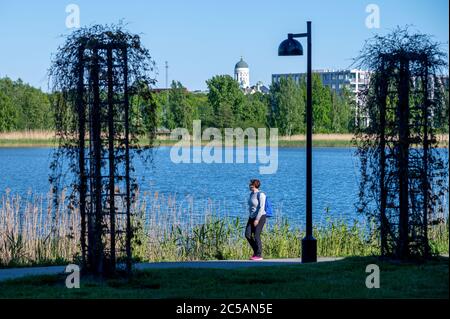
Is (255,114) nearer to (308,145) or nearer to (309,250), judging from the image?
(308,145)

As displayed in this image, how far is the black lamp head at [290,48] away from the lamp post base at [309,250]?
11.3 ft

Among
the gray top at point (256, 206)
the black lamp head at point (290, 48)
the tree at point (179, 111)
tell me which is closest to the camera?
the black lamp head at point (290, 48)

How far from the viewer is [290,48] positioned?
16672mm

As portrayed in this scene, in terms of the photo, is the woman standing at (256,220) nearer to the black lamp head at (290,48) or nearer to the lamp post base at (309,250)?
the lamp post base at (309,250)

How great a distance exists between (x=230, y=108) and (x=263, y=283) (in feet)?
272

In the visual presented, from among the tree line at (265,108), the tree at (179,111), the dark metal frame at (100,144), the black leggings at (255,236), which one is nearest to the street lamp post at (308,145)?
the black leggings at (255,236)

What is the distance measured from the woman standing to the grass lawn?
3427 millimetres

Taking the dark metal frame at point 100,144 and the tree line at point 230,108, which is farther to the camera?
the tree line at point 230,108

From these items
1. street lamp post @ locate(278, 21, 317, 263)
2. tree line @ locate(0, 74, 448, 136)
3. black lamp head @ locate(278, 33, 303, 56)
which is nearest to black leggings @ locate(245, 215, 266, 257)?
street lamp post @ locate(278, 21, 317, 263)

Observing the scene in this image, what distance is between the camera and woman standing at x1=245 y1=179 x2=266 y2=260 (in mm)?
18359

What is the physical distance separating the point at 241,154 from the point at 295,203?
50.2 meters

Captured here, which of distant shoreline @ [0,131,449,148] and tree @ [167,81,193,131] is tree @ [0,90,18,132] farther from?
tree @ [167,81,193,131]

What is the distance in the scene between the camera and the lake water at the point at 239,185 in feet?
105

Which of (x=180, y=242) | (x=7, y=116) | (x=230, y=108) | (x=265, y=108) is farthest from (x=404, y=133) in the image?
(x=265, y=108)
